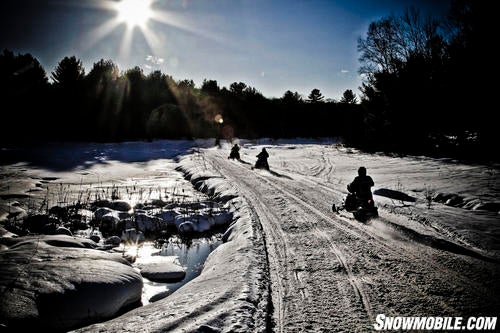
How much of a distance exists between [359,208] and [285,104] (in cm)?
5893

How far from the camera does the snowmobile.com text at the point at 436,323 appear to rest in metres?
2.96

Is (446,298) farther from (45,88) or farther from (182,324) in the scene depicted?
(45,88)

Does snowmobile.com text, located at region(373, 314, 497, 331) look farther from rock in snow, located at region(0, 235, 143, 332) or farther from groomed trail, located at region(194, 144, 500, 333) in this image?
rock in snow, located at region(0, 235, 143, 332)

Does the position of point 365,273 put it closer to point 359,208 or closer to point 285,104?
point 359,208

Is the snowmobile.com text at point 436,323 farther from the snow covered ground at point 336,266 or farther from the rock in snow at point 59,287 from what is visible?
the rock in snow at point 59,287

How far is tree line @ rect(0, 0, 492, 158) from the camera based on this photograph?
18.5 metres

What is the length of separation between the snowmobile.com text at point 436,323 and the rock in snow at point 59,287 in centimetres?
344

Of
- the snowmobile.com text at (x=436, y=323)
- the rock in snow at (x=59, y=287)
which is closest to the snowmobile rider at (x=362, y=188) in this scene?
the snowmobile.com text at (x=436, y=323)

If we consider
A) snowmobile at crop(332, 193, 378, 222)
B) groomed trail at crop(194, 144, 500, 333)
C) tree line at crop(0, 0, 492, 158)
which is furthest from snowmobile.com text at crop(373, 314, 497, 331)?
tree line at crop(0, 0, 492, 158)

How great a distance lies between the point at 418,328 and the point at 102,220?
7517 mm

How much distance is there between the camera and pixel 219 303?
11.3 ft

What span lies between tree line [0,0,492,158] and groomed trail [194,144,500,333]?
16.6m

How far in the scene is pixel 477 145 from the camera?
58.2 feet

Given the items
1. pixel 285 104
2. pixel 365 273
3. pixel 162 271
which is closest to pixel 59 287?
pixel 162 271
